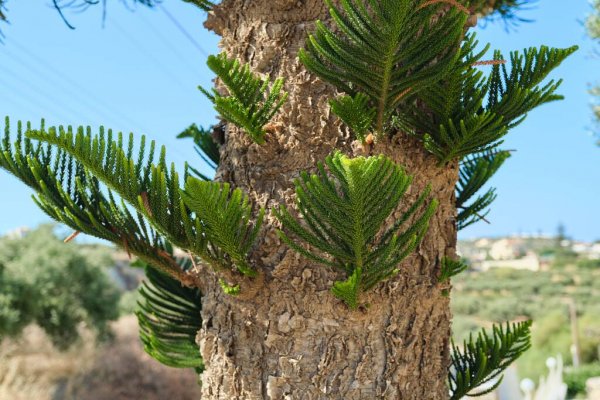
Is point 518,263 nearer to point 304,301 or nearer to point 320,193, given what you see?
point 304,301

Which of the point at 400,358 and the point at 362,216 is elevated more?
the point at 362,216

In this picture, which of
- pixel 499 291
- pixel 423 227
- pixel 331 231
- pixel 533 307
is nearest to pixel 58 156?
pixel 331 231

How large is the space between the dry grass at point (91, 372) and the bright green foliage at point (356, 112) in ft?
19.4

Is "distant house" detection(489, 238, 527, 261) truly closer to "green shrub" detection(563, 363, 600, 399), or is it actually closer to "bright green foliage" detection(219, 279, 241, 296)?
"green shrub" detection(563, 363, 600, 399)

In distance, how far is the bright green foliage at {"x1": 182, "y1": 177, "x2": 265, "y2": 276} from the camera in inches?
27.5

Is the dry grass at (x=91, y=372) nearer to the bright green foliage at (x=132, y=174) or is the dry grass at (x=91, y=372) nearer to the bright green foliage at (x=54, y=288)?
the bright green foliage at (x=54, y=288)

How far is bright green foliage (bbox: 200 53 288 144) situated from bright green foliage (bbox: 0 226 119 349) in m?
7.47

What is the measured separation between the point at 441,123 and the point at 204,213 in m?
0.34

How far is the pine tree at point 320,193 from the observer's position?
0.73m

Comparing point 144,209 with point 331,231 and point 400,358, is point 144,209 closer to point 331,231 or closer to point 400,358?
point 331,231

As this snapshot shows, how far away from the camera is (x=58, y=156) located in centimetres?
87

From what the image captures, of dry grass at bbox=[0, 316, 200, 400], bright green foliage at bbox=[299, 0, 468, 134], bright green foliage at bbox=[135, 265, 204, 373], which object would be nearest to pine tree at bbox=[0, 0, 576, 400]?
bright green foliage at bbox=[299, 0, 468, 134]

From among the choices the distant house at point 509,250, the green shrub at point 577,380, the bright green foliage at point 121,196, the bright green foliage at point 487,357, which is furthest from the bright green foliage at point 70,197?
the distant house at point 509,250

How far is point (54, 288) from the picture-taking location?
8.32 m
